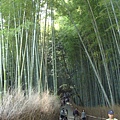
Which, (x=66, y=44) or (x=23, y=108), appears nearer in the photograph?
(x=23, y=108)

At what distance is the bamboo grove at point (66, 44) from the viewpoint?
18.9ft

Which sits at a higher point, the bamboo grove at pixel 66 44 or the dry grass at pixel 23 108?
the bamboo grove at pixel 66 44

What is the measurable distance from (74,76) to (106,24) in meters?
5.36

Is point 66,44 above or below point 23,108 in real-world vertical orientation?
above

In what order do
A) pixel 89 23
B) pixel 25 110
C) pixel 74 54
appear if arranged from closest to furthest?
pixel 25 110 → pixel 89 23 → pixel 74 54

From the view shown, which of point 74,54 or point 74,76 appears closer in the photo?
point 74,54

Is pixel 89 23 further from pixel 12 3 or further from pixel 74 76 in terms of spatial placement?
pixel 74 76

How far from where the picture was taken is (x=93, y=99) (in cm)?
1016

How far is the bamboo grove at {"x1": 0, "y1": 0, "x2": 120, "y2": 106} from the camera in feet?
18.9

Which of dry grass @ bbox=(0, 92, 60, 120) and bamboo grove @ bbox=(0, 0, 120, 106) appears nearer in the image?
dry grass @ bbox=(0, 92, 60, 120)

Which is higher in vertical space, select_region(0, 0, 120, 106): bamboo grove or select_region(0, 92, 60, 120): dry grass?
select_region(0, 0, 120, 106): bamboo grove

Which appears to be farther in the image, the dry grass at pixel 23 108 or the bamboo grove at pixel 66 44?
the bamboo grove at pixel 66 44

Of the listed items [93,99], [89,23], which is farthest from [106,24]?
[93,99]

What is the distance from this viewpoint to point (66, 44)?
11031 mm
